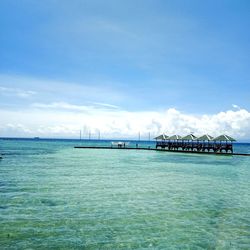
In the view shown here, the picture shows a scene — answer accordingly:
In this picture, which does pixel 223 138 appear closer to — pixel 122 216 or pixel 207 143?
pixel 207 143

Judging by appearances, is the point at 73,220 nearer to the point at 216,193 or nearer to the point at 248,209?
the point at 248,209

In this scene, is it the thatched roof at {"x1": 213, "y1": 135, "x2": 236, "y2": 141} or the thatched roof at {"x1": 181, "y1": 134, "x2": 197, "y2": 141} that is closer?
the thatched roof at {"x1": 213, "y1": 135, "x2": 236, "y2": 141}

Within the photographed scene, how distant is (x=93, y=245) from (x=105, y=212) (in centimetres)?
386

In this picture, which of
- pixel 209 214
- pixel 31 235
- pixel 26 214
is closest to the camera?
pixel 31 235

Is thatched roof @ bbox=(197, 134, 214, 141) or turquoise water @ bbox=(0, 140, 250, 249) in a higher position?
thatched roof @ bbox=(197, 134, 214, 141)

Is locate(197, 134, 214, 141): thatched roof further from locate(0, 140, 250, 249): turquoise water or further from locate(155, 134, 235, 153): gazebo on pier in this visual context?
locate(0, 140, 250, 249): turquoise water

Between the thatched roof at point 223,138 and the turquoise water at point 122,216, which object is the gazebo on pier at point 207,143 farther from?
the turquoise water at point 122,216

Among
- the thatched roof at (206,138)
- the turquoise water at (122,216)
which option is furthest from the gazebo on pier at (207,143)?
the turquoise water at (122,216)

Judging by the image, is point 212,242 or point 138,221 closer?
point 212,242

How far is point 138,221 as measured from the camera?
39.4 feet

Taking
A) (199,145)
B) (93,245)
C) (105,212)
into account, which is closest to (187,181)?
(105,212)

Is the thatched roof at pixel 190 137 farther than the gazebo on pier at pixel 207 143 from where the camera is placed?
Yes

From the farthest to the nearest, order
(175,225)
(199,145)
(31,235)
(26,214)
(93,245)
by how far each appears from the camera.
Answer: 1. (199,145)
2. (26,214)
3. (175,225)
4. (31,235)
5. (93,245)

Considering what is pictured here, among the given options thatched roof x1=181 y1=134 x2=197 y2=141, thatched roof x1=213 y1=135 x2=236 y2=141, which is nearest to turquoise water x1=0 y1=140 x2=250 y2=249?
thatched roof x1=213 y1=135 x2=236 y2=141
